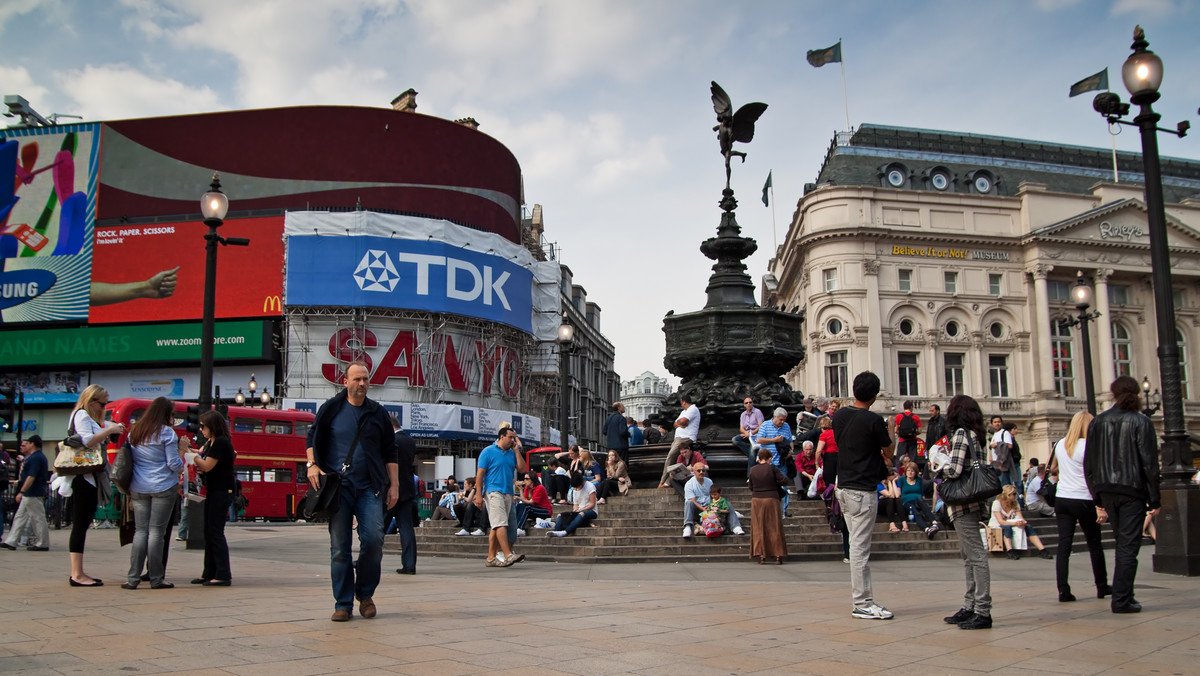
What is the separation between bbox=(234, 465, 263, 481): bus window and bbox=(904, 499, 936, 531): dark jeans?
21.0m

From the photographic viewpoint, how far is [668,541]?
1280cm

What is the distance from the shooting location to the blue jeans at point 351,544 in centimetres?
621

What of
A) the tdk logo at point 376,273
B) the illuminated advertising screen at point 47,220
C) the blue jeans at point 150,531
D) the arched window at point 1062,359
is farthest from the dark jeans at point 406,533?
the arched window at point 1062,359

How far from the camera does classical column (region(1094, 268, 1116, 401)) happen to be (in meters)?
55.4

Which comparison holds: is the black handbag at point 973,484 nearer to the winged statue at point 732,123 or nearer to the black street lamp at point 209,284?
the black street lamp at point 209,284

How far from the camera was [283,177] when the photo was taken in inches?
1896

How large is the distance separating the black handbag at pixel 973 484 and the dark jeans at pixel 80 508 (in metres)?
7.31

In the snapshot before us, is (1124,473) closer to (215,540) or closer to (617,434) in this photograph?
(215,540)

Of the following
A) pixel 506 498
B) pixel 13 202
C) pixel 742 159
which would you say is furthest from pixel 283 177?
pixel 506 498

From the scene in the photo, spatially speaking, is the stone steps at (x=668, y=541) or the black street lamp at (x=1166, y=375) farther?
the stone steps at (x=668, y=541)

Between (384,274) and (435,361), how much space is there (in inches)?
196

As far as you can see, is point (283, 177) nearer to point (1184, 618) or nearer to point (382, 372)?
point (382, 372)

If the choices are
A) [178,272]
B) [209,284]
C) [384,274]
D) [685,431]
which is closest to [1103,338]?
[384,274]

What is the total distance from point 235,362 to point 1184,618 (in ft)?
145
